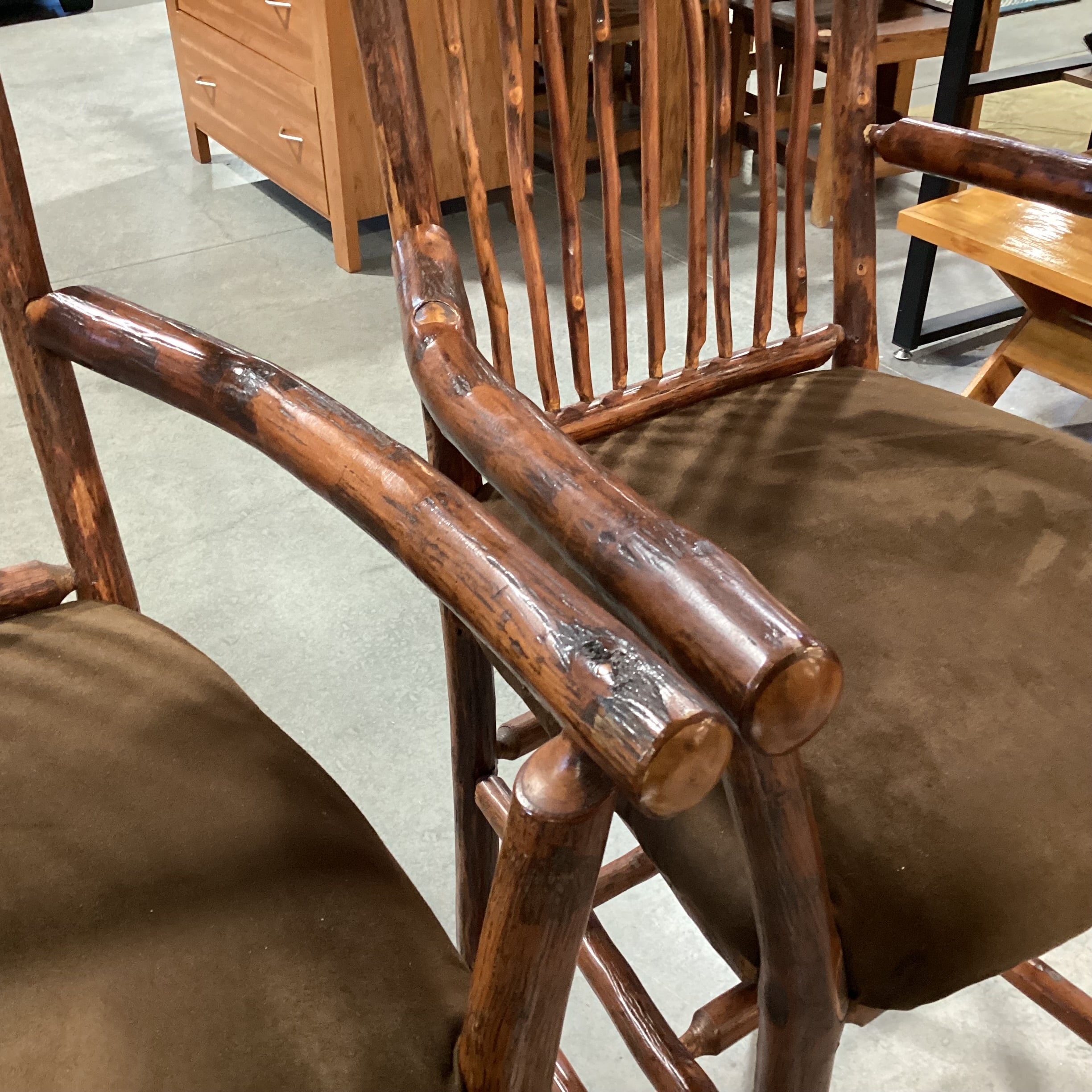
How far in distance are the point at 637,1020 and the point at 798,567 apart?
15.0 inches

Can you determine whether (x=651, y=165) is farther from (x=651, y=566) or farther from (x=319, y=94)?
(x=319, y=94)

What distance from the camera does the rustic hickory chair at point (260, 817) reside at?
14.4 inches

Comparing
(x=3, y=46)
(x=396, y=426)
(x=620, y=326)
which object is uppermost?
(x=620, y=326)

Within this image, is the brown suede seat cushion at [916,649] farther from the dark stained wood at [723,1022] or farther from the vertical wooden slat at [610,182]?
the dark stained wood at [723,1022]

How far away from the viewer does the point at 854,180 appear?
0.88m

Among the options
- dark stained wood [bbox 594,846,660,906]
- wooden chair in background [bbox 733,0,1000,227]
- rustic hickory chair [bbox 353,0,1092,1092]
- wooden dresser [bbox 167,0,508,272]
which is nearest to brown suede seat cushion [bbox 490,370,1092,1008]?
rustic hickory chair [bbox 353,0,1092,1092]

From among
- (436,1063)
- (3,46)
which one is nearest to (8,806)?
(436,1063)

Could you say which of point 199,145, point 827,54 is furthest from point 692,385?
point 199,145

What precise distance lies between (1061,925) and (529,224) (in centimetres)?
53

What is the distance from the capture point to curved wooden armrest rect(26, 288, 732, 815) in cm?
33

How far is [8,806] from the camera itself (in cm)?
56

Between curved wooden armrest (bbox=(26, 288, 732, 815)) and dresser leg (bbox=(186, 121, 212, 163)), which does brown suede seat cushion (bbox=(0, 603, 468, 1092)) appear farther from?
dresser leg (bbox=(186, 121, 212, 163))

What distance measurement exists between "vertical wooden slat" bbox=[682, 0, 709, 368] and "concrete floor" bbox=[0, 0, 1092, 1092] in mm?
581

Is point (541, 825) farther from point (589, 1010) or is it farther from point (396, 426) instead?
point (396, 426)
